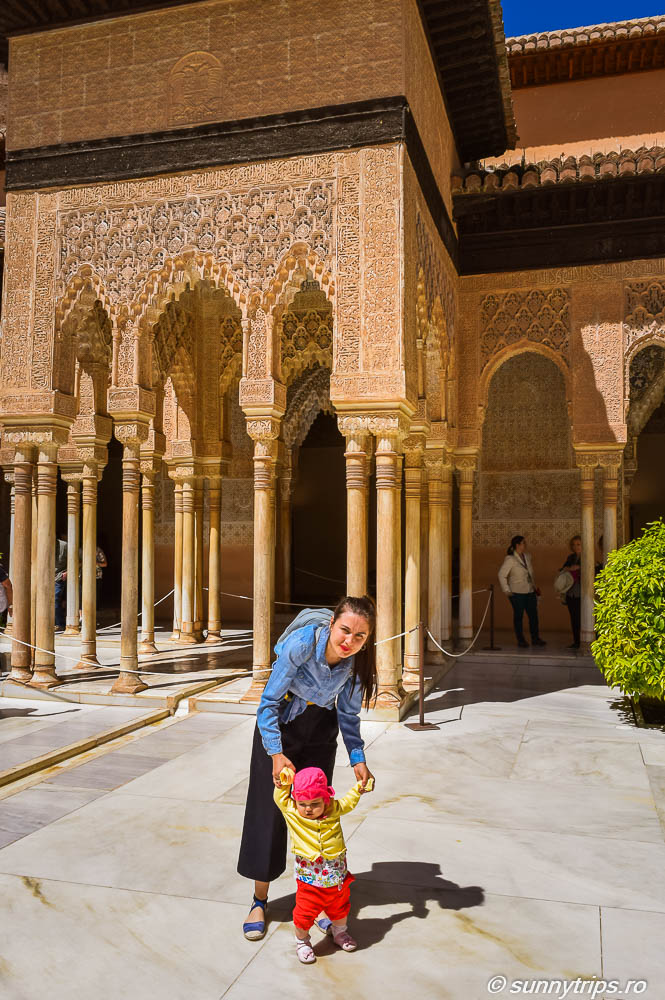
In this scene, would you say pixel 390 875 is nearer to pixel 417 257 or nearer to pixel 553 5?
pixel 417 257

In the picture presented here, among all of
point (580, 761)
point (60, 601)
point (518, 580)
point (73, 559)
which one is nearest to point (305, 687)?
point (580, 761)

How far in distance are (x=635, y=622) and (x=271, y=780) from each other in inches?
162

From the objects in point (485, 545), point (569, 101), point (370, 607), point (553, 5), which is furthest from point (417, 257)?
point (553, 5)

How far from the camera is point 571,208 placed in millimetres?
9438

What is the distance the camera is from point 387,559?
22.1 ft

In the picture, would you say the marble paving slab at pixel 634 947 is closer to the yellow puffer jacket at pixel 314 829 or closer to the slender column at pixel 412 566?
the yellow puffer jacket at pixel 314 829

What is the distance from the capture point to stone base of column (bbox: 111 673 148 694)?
23.9ft

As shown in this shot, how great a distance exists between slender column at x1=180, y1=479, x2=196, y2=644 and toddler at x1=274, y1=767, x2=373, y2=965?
790 centimetres

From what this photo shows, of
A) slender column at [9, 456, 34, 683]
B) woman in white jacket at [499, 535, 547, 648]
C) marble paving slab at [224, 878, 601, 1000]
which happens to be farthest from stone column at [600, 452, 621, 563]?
marble paving slab at [224, 878, 601, 1000]

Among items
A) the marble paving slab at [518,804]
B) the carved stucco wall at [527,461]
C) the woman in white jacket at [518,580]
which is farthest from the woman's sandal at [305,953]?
the carved stucco wall at [527,461]

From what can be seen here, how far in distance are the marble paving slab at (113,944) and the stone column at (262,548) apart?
3710 mm

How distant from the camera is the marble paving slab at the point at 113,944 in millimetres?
2564

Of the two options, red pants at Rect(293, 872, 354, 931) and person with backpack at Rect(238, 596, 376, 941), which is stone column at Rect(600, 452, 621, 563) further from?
red pants at Rect(293, 872, 354, 931)

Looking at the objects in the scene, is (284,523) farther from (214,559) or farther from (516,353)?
(516,353)
